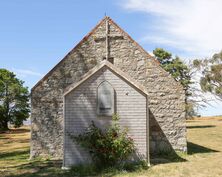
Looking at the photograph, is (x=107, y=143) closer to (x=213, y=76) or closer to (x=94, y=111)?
(x=94, y=111)

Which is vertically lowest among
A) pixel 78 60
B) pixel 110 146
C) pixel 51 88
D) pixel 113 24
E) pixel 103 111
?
pixel 110 146

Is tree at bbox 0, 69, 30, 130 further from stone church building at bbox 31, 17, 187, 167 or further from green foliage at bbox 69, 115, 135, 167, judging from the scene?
green foliage at bbox 69, 115, 135, 167

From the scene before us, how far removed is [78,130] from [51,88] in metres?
3.71

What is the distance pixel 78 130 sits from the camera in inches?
428

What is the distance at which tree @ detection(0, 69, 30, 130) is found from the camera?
35375 millimetres

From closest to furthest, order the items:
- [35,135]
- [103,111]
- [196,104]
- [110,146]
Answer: [110,146]
[103,111]
[35,135]
[196,104]

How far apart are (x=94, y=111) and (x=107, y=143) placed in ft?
4.37

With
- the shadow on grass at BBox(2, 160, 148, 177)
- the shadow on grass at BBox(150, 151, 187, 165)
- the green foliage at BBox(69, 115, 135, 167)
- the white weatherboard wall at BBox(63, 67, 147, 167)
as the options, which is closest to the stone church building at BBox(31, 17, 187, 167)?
the shadow on grass at BBox(150, 151, 187, 165)

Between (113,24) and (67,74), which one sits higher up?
(113,24)

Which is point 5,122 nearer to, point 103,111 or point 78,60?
point 78,60

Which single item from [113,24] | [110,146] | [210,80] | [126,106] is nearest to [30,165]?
[110,146]

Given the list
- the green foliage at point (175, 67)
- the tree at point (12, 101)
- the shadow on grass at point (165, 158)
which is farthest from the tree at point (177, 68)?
the shadow on grass at point (165, 158)

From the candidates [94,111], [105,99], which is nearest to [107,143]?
[94,111]

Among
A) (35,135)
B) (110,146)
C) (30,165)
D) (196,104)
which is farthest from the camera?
(196,104)
